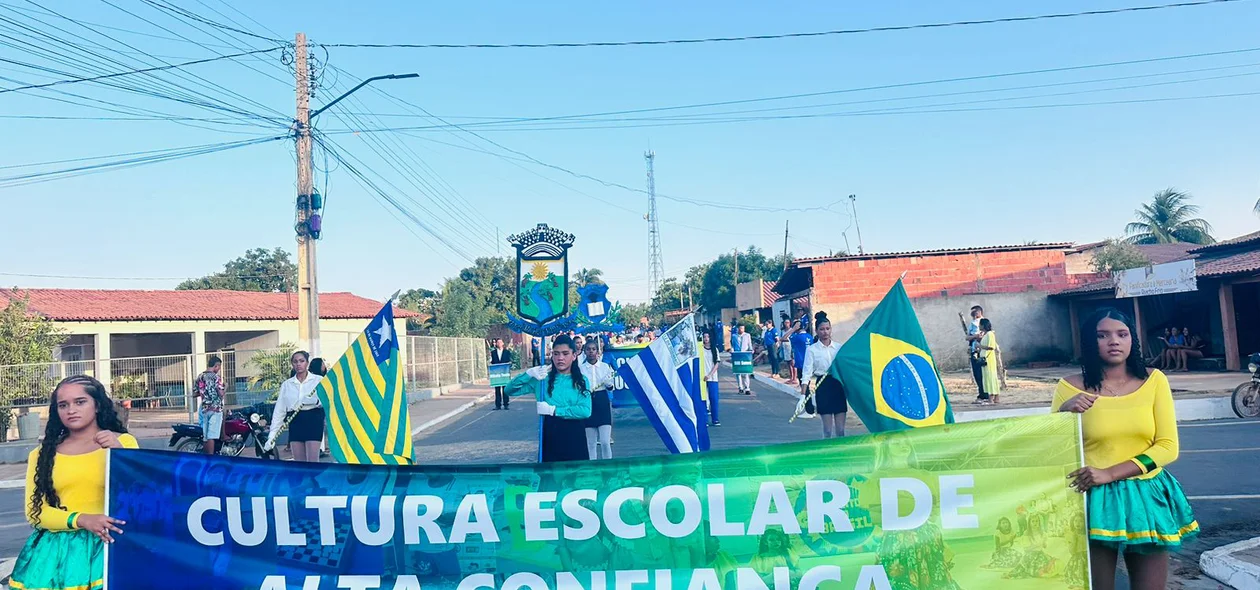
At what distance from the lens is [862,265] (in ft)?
84.8

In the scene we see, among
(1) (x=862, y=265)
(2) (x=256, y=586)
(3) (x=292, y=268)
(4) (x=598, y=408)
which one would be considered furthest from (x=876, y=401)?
(3) (x=292, y=268)

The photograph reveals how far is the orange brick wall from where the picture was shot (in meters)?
25.8

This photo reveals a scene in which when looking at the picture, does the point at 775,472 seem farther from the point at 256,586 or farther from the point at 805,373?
the point at 805,373

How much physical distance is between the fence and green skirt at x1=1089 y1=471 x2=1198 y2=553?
14.4 metres

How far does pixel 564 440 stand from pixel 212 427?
7.38 meters

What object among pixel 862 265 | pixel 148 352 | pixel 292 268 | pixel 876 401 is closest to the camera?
pixel 876 401

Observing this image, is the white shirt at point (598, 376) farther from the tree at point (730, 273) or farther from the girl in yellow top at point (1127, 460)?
the tree at point (730, 273)

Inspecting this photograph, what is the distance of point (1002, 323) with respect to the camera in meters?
25.1

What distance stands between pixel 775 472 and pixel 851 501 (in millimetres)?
364

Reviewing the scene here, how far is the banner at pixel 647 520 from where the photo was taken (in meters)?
3.81

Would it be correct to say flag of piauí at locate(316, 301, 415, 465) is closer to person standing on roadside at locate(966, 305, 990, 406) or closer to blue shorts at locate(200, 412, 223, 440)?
blue shorts at locate(200, 412, 223, 440)

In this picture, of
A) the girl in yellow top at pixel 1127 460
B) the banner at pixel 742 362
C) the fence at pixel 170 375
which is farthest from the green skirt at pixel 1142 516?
the banner at pixel 742 362

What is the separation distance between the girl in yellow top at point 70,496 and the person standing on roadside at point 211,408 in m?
8.60

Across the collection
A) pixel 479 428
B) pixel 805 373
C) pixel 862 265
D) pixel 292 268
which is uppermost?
pixel 292 268
